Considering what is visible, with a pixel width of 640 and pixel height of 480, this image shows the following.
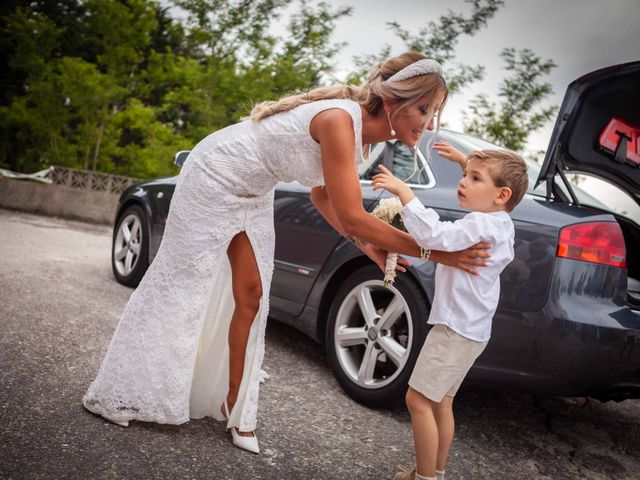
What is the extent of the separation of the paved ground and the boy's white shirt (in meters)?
0.81

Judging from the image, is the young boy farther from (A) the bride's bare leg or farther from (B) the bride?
(A) the bride's bare leg

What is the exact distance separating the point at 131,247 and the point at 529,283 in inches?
145

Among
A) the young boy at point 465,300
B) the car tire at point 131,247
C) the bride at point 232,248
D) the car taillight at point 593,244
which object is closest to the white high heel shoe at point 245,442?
the bride at point 232,248

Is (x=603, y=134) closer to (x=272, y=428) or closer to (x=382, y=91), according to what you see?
(x=382, y=91)

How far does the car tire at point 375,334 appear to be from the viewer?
301 centimetres

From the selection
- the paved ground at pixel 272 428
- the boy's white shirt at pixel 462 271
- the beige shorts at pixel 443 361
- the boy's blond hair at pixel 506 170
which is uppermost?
the boy's blond hair at pixel 506 170

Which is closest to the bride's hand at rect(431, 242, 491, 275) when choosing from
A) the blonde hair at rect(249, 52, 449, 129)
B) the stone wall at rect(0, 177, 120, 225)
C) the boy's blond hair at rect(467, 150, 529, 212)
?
the boy's blond hair at rect(467, 150, 529, 212)

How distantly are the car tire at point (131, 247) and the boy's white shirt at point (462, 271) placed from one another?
350 centimetres

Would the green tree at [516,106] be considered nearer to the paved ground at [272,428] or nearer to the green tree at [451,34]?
the green tree at [451,34]

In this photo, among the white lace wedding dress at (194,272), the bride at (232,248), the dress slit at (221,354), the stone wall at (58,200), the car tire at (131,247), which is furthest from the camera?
the stone wall at (58,200)

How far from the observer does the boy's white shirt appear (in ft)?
6.64

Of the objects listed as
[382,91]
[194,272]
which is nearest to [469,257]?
[382,91]

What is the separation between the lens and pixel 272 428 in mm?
Result: 2750

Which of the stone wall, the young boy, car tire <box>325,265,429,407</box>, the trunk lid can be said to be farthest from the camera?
the stone wall
